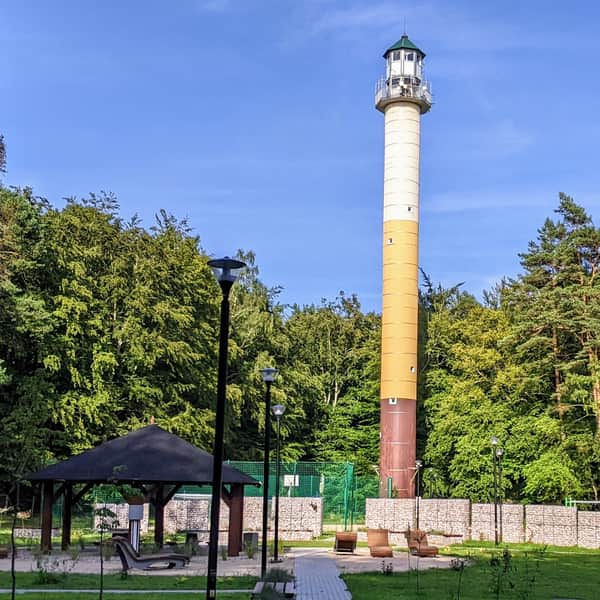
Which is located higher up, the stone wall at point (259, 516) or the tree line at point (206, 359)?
the tree line at point (206, 359)

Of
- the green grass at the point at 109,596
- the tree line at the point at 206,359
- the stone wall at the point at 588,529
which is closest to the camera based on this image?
the green grass at the point at 109,596

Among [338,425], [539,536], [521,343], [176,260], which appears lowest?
[539,536]

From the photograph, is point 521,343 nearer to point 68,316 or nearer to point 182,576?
point 68,316

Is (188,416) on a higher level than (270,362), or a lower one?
lower

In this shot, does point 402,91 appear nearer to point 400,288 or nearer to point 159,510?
point 400,288

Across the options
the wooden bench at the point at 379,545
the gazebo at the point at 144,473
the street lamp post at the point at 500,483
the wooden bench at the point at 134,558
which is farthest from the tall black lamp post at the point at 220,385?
the street lamp post at the point at 500,483

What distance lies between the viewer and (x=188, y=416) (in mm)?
46188

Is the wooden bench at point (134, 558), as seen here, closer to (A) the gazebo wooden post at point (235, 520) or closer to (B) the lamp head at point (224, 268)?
(A) the gazebo wooden post at point (235, 520)

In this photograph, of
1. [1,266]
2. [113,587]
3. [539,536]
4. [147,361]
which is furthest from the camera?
[147,361]

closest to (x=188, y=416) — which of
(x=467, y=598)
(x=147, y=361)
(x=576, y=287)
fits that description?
(x=147, y=361)

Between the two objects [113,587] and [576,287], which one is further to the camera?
[576,287]

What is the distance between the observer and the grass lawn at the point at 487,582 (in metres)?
16.6

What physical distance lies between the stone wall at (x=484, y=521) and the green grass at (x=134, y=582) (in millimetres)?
15099

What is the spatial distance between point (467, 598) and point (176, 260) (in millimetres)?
34954
